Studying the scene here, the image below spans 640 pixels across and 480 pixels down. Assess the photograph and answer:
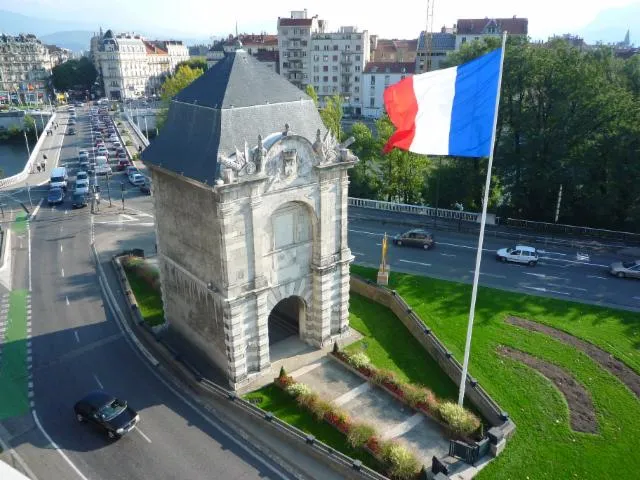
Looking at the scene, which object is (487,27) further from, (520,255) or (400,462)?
(400,462)

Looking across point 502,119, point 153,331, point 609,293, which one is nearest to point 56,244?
point 153,331

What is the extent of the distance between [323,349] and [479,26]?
415ft

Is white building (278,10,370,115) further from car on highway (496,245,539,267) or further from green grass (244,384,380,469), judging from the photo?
green grass (244,384,380,469)

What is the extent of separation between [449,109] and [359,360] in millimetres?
17536

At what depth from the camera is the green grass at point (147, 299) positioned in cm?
4344

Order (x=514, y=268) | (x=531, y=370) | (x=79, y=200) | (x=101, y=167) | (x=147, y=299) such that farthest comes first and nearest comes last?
(x=101, y=167)
(x=79, y=200)
(x=514, y=268)
(x=147, y=299)
(x=531, y=370)

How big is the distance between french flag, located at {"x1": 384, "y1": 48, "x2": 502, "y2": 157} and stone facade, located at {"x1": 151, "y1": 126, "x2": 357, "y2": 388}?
22.8 feet

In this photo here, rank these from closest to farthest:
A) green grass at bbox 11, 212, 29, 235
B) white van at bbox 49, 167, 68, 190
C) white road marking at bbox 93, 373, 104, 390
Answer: white road marking at bbox 93, 373, 104, 390 < green grass at bbox 11, 212, 29, 235 < white van at bbox 49, 167, 68, 190

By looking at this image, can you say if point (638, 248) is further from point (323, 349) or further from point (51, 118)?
point (51, 118)

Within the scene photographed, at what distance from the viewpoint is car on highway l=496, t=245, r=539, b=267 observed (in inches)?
2015

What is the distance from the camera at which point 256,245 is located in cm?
3194

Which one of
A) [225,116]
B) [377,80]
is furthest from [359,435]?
[377,80]

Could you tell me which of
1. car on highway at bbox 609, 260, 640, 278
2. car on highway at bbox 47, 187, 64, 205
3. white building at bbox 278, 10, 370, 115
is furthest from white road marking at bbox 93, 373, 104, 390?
white building at bbox 278, 10, 370, 115

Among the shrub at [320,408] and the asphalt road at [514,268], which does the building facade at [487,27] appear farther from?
A: the shrub at [320,408]
